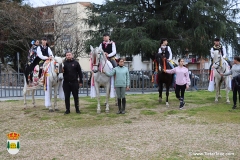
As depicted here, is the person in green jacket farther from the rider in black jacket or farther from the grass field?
the rider in black jacket

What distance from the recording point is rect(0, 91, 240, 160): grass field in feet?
18.6

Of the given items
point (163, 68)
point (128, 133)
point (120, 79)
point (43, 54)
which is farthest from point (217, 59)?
point (43, 54)

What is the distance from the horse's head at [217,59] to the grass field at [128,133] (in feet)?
5.30

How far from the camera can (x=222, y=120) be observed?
27.8 feet

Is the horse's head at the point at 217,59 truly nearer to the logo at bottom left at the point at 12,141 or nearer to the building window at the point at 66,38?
the logo at bottom left at the point at 12,141

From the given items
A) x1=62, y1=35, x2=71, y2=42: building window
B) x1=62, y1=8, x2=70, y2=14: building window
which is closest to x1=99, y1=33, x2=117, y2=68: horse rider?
x1=62, y1=35, x2=71, y2=42: building window

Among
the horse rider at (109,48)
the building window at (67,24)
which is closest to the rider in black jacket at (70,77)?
the horse rider at (109,48)

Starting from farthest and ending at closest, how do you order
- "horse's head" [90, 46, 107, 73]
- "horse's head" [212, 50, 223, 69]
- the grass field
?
"horse's head" [212, 50, 223, 69] → "horse's head" [90, 46, 107, 73] → the grass field

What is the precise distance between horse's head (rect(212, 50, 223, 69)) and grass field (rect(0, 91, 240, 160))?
1.62 metres

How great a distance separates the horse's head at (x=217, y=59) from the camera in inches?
435

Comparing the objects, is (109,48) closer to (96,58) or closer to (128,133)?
(96,58)

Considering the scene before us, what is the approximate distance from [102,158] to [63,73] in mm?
5085

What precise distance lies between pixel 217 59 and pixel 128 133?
5674mm

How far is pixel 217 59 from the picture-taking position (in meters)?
11.1
